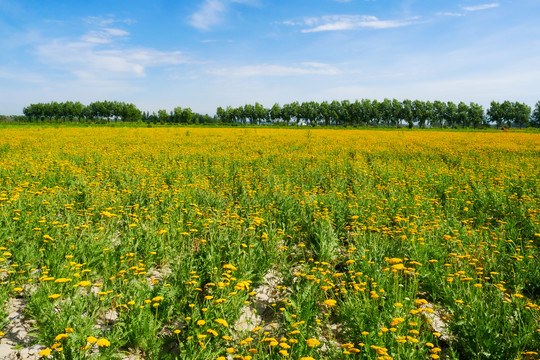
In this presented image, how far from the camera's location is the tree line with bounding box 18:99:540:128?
371 ft

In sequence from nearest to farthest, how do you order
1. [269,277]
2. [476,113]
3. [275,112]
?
[269,277] → [476,113] → [275,112]

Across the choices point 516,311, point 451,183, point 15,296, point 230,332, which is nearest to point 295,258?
point 230,332

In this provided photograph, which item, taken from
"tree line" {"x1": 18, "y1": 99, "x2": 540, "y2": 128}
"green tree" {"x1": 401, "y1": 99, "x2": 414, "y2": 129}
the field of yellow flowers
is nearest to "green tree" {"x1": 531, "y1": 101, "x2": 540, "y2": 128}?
"tree line" {"x1": 18, "y1": 99, "x2": 540, "y2": 128}

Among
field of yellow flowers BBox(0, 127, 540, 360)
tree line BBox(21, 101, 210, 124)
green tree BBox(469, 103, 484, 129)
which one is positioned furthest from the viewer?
tree line BBox(21, 101, 210, 124)

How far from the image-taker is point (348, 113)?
407 feet

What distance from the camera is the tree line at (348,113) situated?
113188 millimetres

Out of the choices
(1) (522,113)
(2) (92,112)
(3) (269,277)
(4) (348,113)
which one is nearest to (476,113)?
(1) (522,113)

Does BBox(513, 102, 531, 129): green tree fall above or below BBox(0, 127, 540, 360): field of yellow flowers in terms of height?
A: above

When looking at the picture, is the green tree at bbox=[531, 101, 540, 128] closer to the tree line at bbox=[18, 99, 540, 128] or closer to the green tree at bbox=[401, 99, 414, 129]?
the tree line at bbox=[18, 99, 540, 128]

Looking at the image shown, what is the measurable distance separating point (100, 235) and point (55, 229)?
715 mm

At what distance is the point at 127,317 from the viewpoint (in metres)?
3.20

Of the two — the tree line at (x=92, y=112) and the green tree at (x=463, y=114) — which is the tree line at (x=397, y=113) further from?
the tree line at (x=92, y=112)

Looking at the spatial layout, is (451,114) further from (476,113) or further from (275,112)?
(275,112)

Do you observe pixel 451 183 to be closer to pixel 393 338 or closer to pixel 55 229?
pixel 393 338
